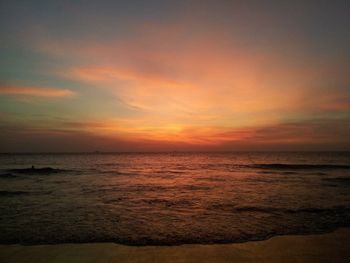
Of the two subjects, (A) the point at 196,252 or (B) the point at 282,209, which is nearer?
(A) the point at 196,252

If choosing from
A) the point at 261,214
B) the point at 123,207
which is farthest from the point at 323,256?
the point at 123,207

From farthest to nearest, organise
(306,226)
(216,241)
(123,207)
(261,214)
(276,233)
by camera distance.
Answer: (123,207)
(261,214)
(306,226)
(276,233)
(216,241)

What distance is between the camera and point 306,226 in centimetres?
827

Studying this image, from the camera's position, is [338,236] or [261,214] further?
[261,214]

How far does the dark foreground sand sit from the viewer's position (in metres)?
5.42

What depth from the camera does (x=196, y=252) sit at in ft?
19.1

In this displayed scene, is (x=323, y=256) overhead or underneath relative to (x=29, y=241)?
overhead

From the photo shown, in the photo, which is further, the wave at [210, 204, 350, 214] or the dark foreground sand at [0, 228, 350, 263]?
the wave at [210, 204, 350, 214]

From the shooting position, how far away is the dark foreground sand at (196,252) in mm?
5422

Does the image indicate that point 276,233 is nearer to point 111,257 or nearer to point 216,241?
point 216,241

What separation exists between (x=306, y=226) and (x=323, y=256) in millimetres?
2977

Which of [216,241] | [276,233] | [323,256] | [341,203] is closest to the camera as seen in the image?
[323,256]

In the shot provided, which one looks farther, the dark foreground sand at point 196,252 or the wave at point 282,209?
the wave at point 282,209

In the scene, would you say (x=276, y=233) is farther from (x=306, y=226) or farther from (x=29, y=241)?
(x=29, y=241)
